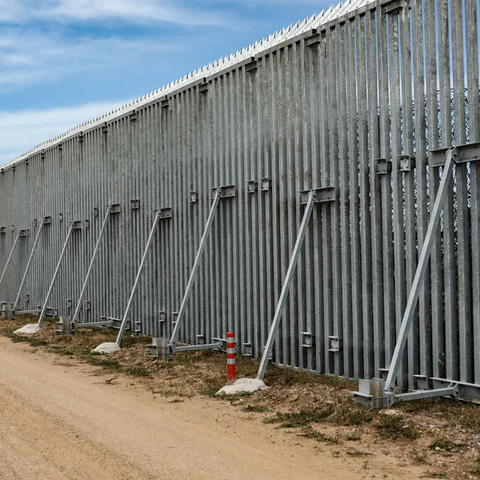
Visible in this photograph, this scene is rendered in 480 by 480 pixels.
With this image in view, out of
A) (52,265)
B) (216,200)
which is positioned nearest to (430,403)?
(216,200)

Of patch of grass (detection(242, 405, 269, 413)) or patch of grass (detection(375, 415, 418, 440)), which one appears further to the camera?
patch of grass (detection(242, 405, 269, 413))

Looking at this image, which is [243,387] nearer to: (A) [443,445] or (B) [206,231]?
(A) [443,445]

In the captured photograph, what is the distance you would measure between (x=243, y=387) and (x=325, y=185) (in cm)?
360

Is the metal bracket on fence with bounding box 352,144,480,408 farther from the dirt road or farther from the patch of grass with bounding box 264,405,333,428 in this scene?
the dirt road

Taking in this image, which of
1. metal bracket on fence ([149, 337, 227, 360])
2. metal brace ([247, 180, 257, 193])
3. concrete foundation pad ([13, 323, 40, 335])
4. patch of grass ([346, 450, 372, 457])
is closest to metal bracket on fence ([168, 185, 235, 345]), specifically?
metal bracket on fence ([149, 337, 227, 360])

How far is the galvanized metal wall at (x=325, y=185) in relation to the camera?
9617 millimetres

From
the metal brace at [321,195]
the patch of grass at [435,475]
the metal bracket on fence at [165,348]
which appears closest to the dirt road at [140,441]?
the patch of grass at [435,475]

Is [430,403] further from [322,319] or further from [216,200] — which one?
[216,200]

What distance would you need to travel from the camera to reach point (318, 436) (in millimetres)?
8109

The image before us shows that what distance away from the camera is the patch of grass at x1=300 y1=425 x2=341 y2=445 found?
25.9ft

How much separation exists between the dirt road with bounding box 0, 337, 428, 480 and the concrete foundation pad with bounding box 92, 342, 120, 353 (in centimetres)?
418

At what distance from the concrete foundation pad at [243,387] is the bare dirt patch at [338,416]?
0.16 meters

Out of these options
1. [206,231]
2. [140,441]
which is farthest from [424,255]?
[206,231]

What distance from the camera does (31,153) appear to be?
26.9m
